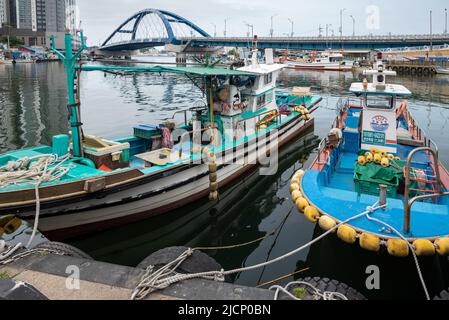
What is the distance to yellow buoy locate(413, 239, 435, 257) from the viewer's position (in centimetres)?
520

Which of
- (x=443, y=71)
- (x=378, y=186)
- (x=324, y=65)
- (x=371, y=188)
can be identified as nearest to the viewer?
(x=378, y=186)

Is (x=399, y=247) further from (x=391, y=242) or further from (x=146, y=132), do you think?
(x=146, y=132)

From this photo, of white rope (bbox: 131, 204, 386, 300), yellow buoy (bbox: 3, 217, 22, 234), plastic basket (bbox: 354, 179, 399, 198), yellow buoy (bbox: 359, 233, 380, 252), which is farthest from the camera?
plastic basket (bbox: 354, 179, 399, 198)

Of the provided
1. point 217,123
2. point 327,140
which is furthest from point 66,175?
point 327,140

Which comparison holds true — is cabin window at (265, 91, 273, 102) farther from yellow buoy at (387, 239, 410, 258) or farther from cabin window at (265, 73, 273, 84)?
yellow buoy at (387, 239, 410, 258)

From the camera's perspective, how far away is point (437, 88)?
39219 mm

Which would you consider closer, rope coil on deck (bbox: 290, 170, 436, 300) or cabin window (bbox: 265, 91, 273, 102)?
rope coil on deck (bbox: 290, 170, 436, 300)

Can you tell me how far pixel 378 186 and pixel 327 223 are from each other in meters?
2.38

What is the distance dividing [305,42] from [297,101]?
73.6 m

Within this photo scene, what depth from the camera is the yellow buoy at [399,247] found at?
5.28 m

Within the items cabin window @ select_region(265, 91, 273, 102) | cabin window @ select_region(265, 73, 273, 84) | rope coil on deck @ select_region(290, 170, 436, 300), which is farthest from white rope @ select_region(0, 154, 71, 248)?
cabin window @ select_region(265, 91, 273, 102)

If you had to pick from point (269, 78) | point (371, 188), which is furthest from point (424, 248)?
point (269, 78)

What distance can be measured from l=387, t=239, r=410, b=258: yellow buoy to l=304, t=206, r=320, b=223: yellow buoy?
1.37 m

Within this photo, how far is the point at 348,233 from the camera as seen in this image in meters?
5.69
